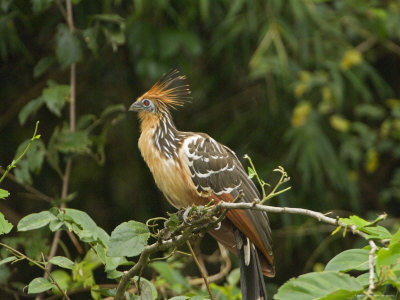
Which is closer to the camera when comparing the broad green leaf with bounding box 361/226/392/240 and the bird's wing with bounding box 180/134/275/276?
the broad green leaf with bounding box 361/226/392/240

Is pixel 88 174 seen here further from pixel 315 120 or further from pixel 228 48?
pixel 315 120

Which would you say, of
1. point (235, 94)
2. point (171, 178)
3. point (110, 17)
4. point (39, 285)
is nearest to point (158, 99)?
point (171, 178)

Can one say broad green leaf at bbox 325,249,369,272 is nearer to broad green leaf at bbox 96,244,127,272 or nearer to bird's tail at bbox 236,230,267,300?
broad green leaf at bbox 96,244,127,272

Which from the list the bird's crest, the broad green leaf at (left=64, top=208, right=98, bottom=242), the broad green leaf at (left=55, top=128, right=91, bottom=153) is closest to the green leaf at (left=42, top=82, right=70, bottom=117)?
the broad green leaf at (left=55, top=128, right=91, bottom=153)

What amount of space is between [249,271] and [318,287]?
1.40 m

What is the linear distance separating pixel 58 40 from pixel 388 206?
11.5ft

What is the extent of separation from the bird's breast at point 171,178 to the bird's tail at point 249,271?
284 millimetres

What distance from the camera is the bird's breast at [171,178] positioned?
2811mm

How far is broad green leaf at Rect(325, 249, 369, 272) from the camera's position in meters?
1.59

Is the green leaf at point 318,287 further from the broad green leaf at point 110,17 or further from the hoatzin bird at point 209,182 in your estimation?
the broad green leaf at point 110,17

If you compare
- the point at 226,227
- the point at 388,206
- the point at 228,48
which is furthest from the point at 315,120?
the point at 226,227

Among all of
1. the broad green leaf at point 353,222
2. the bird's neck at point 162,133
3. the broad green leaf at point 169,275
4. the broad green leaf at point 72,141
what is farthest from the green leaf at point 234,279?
the broad green leaf at point 353,222

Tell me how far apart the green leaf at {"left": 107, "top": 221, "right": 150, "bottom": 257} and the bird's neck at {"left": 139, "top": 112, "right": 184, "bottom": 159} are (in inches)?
37.7

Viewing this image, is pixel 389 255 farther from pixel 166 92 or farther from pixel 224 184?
pixel 166 92
